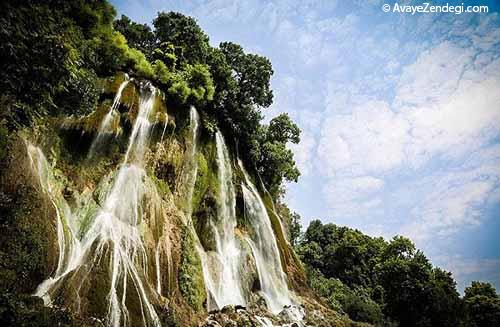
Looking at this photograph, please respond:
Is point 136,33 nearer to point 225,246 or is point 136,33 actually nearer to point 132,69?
point 132,69

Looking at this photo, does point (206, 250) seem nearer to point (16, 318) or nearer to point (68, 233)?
point (68, 233)

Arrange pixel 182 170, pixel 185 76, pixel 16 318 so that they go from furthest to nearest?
1. pixel 185 76
2. pixel 182 170
3. pixel 16 318

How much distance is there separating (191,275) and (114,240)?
11.9 ft

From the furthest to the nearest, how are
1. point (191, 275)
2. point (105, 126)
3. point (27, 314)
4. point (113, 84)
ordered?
1. point (113, 84)
2. point (105, 126)
3. point (191, 275)
4. point (27, 314)

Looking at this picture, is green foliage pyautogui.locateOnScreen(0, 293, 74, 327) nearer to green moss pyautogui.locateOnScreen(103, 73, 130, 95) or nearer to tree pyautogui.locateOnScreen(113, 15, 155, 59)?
green moss pyautogui.locateOnScreen(103, 73, 130, 95)

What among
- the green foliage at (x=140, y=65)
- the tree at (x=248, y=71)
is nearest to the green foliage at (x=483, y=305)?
the tree at (x=248, y=71)

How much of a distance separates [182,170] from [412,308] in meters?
27.1

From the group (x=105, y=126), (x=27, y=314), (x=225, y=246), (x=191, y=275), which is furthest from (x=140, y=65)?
(x=27, y=314)

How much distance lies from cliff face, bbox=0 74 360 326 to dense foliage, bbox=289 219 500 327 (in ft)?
45.6


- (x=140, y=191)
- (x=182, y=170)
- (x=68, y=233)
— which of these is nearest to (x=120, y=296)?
(x=68, y=233)

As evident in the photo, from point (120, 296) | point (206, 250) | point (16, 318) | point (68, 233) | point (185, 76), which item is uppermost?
point (185, 76)

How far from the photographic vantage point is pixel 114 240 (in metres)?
11.1

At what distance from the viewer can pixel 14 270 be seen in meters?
8.16

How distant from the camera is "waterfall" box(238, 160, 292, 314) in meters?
17.9
